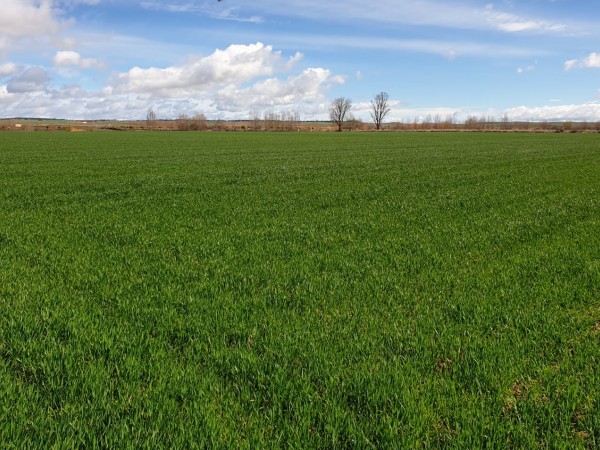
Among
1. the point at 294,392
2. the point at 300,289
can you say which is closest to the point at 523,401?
the point at 294,392

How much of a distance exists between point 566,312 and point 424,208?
8.57 metres

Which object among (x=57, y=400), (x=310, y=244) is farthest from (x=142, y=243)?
(x=57, y=400)

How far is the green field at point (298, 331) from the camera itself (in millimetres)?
3793

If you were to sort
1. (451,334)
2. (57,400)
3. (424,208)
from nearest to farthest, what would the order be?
(57,400) < (451,334) < (424,208)

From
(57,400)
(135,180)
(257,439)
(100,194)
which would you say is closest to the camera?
(257,439)

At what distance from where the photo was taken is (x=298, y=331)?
555 cm

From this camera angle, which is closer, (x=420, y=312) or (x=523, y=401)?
(x=523, y=401)

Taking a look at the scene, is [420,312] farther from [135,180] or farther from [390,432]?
[135,180]

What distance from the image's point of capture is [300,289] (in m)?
7.11

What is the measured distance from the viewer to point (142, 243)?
32.4 ft

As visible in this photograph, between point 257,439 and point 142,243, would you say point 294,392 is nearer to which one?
Result: point 257,439

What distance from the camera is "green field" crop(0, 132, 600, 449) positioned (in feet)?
12.4

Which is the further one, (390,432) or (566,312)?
(566,312)

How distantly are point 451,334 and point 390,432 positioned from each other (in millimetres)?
2191
